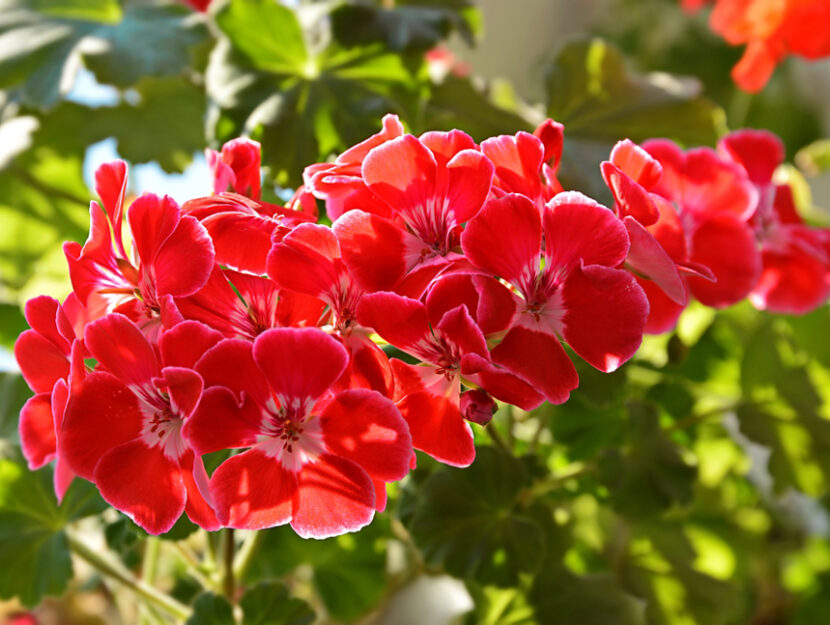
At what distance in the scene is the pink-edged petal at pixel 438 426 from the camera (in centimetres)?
38

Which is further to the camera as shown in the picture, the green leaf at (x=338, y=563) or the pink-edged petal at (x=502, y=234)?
the green leaf at (x=338, y=563)

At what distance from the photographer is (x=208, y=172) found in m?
0.48

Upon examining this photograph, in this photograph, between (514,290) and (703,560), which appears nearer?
(514,290)

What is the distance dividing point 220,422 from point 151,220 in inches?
3.8

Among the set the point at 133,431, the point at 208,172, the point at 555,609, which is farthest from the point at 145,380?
the point at 555,609

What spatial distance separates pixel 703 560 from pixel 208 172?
642 millimetres

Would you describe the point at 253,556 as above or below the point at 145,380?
below

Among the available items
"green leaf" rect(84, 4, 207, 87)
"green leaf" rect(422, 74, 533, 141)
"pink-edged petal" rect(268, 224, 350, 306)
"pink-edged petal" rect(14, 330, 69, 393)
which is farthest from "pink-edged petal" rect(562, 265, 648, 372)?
"green leaf" rect(84, 4, 207, 87)

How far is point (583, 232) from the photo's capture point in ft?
1.21

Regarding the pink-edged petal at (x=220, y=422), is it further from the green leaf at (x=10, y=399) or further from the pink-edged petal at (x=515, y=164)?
the green leaf at (x=10, y=399)

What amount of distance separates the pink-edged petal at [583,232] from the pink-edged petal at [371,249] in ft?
0.22

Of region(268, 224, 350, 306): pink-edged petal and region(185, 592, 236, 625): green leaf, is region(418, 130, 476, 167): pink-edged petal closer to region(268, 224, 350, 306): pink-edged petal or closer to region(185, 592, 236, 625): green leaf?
region(268, 224, 350, 306): pink-edged petal

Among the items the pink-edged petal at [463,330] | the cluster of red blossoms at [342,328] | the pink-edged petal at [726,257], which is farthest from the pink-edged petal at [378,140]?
the pink-edged petal at [726,257]

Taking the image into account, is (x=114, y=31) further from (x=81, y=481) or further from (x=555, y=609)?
(x=555, y=609)
